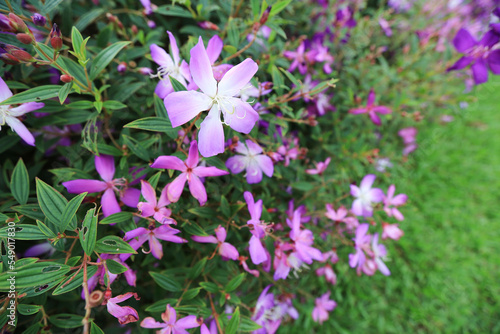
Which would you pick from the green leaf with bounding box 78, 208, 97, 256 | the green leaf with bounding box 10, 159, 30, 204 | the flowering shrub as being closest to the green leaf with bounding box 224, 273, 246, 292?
the flowering shrub

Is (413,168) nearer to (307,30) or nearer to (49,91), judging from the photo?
(307,30)

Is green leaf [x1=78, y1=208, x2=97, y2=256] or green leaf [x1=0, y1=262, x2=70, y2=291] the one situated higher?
green leaf [x1=78, y1=208, x2=97, y2=256]

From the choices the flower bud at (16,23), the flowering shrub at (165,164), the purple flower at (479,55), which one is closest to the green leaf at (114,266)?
the flowering shrub at (165,164)

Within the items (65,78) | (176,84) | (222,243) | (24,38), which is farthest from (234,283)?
(24,38)

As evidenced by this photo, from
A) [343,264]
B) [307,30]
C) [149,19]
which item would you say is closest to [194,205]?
[149,19]

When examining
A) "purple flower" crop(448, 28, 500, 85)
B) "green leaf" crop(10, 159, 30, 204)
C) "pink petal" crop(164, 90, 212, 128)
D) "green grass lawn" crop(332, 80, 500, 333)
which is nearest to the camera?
"pink petal" crop(164, 90, 212, 128)

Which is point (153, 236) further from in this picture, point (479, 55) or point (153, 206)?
point (479, 55)

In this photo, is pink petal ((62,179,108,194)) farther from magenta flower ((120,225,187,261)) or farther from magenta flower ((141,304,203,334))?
magenta flower ((141,304,203,334))
